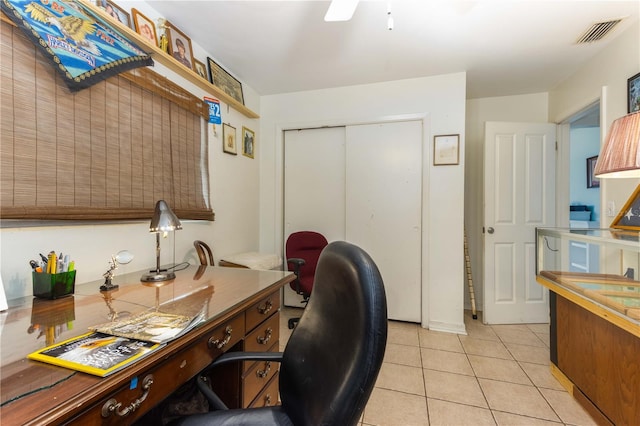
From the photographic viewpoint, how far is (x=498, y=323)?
2.87m

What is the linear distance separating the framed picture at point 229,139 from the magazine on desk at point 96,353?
6.50 ft

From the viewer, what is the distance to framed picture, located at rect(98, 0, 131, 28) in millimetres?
1475

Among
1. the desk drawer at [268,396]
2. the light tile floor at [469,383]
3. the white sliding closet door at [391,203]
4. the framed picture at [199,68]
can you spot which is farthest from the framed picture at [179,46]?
the light tile floor at [469,383]

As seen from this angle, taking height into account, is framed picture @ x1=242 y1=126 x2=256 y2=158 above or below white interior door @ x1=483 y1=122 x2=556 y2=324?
above

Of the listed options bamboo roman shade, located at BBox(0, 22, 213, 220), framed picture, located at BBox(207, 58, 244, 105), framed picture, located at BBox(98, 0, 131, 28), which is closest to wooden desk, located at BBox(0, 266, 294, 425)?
bamboo roman shade, located at BBox(0, 22, 213, 220)

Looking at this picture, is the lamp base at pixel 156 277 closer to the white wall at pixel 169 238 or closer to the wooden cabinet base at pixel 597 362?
the white wall at pixel 169 238

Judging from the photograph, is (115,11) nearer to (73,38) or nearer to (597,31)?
(73,38)

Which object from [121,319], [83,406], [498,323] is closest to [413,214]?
[498,323]

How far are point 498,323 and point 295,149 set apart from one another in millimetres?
2860

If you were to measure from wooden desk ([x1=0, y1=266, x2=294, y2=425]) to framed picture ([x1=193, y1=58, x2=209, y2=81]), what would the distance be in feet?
5.18

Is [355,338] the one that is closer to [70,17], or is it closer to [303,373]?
[303,373]

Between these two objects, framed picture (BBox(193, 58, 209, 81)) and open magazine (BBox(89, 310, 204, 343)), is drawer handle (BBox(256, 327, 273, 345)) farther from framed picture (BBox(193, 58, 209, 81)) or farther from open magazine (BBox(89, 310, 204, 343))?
framed picture (BBox(193, 58, 209, 81))

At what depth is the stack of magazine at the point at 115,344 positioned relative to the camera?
25.0 inches

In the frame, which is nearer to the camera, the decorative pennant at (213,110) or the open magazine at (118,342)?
the open magazine at (118,342)
